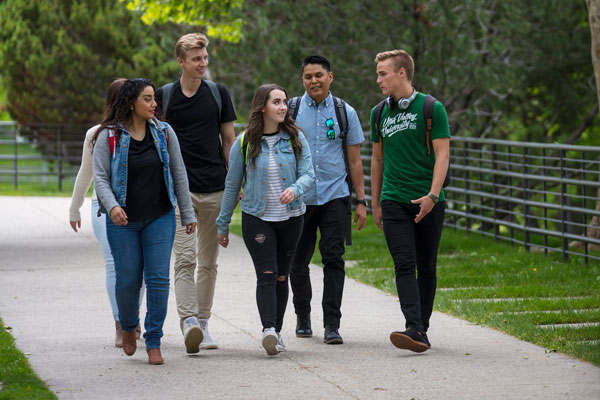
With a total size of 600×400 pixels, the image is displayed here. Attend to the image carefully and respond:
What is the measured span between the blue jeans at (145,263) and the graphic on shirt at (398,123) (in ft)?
4.94

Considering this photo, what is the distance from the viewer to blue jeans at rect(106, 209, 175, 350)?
654 cm

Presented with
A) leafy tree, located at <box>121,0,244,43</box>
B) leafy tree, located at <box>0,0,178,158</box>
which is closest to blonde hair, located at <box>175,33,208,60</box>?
leafy tree, located at <box>121,0,244,43</box>

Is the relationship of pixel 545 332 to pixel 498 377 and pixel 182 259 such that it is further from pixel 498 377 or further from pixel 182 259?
pixel 182 259

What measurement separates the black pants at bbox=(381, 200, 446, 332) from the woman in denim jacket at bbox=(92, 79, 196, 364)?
4.48ft

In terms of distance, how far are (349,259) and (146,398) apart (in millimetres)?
6670

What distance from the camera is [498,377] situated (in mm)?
6184

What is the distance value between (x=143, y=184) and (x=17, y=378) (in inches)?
52.0

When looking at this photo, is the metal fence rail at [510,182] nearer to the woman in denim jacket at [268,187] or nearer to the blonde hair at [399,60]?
the blonde hair at [399,60]

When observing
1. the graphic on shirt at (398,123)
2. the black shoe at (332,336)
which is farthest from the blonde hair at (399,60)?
the black shoe at (332,336)

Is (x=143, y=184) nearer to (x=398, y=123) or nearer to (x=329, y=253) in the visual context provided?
(x=329, y=253)

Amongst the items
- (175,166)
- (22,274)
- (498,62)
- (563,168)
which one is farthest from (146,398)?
(498,62)

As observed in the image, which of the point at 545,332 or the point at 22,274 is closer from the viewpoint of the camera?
the point at 545,332

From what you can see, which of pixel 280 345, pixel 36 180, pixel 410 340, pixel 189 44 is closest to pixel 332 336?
pixel 280 345

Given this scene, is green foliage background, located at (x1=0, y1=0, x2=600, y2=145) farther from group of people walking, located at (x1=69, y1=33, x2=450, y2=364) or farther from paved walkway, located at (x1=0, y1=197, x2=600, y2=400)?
group of people walking, located at (x1=69, y1=33, x2=450, y2=364)
